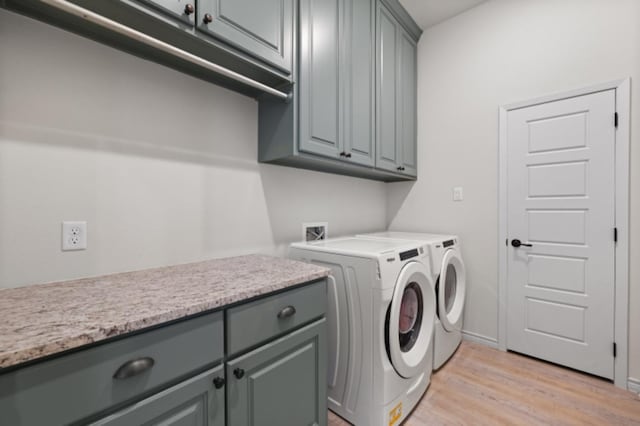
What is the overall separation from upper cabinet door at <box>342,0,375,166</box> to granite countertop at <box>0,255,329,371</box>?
0.99m

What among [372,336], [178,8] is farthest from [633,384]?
[178,8]

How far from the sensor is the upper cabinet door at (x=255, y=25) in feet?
3.59

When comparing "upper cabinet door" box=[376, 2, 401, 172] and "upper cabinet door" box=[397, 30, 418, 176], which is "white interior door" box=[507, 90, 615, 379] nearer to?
"upper cabinet door" box=[397, 30, 418, 176]

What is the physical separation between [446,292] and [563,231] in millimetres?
919

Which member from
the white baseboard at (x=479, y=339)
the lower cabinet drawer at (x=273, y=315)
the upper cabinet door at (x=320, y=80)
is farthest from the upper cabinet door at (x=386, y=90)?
→ the white baseboard at (x=479, y=339)

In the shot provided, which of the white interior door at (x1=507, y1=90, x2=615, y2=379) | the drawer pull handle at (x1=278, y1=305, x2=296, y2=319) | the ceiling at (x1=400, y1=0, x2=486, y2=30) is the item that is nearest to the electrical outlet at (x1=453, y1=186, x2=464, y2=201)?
the white interior door at (x1=507, y1=90, x2=615, y2=379)

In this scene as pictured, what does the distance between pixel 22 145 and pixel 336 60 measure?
1539mm

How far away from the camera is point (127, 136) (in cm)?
120

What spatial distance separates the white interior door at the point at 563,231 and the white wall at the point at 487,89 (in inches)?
4.5

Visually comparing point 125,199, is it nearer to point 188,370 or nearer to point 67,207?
point 67,207

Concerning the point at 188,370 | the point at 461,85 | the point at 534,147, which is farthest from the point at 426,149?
the point at 188,370

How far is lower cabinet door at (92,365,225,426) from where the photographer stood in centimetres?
68

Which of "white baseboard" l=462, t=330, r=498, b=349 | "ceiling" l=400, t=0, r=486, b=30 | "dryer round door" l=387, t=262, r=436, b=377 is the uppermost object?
"ceiling" l=400, t=0, r=486, b=30

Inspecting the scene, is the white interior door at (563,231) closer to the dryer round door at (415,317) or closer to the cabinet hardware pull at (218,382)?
the dryer round door at (415,317)
